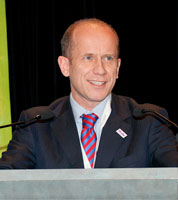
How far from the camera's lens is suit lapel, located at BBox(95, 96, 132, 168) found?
1.96 metres

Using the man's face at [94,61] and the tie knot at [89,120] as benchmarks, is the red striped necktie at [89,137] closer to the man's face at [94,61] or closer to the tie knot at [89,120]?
the tie knot at [89,120]

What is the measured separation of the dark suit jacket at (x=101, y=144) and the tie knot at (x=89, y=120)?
0.24 feet

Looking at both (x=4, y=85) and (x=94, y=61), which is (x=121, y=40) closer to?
(x=4, y=85)

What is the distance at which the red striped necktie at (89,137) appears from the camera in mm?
1993

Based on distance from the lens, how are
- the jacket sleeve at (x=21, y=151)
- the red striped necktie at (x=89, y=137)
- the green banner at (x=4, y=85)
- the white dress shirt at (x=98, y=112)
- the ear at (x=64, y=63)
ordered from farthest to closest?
the green banner at (x=4, y=85) → the ear at (x=64, y=63) → the white dress shirt at (x=98, y=112) → the red striped necktie at (x=89, y=137) → the jacket sleeve at (x=21, y=151)

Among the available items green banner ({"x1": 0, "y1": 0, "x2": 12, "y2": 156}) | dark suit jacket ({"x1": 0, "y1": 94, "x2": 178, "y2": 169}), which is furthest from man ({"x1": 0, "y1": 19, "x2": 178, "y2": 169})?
green banner ({"x1": 0, "y1": 0, "x2": 12, "y2": 156})

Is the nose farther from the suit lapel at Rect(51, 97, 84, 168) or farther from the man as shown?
the suit lapel at Rect(51, 97, 84, 168)

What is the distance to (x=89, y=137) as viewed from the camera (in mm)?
2012

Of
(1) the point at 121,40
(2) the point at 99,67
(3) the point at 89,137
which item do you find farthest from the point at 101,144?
(1) the point at 121,40

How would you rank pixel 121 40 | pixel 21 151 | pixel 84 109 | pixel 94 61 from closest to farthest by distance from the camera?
pixel 21 151
pixel 94 61
pixel 84 109
pixel 121 40

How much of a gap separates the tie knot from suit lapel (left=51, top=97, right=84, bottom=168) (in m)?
0.08

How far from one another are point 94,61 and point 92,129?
38 centimetres

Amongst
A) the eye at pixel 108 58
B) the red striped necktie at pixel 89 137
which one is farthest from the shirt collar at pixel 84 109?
the eye at pixel 108 58

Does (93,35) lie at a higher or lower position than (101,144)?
higher
